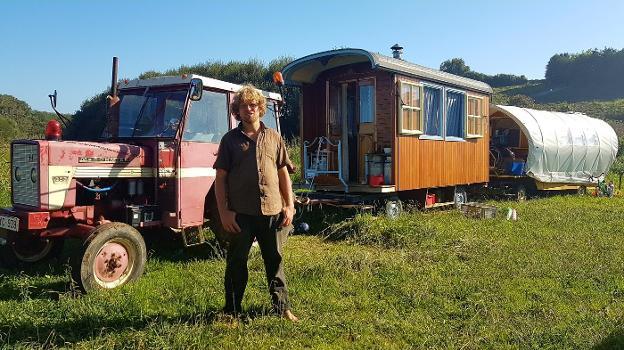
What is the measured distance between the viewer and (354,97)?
34.4ft

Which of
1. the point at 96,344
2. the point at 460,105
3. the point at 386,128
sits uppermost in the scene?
the point at 460,105

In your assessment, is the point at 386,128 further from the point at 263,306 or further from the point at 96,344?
the point at 96,344

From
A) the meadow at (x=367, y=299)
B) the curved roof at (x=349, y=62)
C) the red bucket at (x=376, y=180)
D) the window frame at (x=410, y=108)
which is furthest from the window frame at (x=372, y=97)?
the meadow at (x=367, y=299)

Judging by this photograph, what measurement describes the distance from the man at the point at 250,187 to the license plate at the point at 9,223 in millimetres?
2518

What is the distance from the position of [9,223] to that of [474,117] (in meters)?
9.92

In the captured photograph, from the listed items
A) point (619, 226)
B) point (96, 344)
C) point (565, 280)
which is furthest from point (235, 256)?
point (619, 226)

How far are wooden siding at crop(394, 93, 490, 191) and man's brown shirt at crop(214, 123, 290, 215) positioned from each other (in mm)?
5886

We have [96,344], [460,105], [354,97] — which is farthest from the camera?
[460,105]

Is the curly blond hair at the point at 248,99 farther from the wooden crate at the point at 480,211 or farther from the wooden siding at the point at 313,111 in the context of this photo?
the wooden crate at the point at 480,211

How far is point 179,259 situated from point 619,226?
7597 mm

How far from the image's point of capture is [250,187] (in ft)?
12.4

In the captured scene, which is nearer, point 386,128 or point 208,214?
point 208,214

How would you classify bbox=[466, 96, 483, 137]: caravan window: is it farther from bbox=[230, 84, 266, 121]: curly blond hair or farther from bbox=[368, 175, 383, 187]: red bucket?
bbox=[230, 84, 266, 121]: curly blond hair

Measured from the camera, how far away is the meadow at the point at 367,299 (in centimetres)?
388
